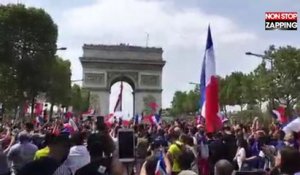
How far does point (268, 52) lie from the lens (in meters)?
46.2

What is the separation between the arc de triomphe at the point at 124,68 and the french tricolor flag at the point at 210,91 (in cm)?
7379

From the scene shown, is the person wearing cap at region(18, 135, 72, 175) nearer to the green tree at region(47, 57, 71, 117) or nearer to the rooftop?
the green tree at region(47, 57, 71, 117)

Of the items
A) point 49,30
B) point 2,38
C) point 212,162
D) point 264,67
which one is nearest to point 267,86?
point 264,67

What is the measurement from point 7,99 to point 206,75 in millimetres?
32329

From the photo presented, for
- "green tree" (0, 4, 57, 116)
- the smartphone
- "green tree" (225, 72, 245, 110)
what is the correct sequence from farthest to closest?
"green tree" (225, 72, 245, 110), "green tree" (0, 4, 57, 116), the smartphone

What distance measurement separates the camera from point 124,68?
87688 millimetres

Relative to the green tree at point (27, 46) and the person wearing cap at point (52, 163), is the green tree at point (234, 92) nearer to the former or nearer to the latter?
the green tree at point (27, 46)

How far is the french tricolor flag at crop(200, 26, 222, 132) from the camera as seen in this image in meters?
10.7

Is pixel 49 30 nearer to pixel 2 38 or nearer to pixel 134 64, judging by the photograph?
pixel 2 38

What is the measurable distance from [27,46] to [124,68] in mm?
45542

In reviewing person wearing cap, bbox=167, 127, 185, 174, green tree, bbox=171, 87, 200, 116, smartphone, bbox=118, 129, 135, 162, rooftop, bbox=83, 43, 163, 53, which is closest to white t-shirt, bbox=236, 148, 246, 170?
person wearing cap, bbox=167, 127, 185, 174

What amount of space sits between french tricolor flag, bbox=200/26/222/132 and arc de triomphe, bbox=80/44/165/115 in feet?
242

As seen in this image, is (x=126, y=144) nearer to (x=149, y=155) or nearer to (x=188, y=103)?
(x=149, y=155)

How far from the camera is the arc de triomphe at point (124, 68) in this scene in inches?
3401
